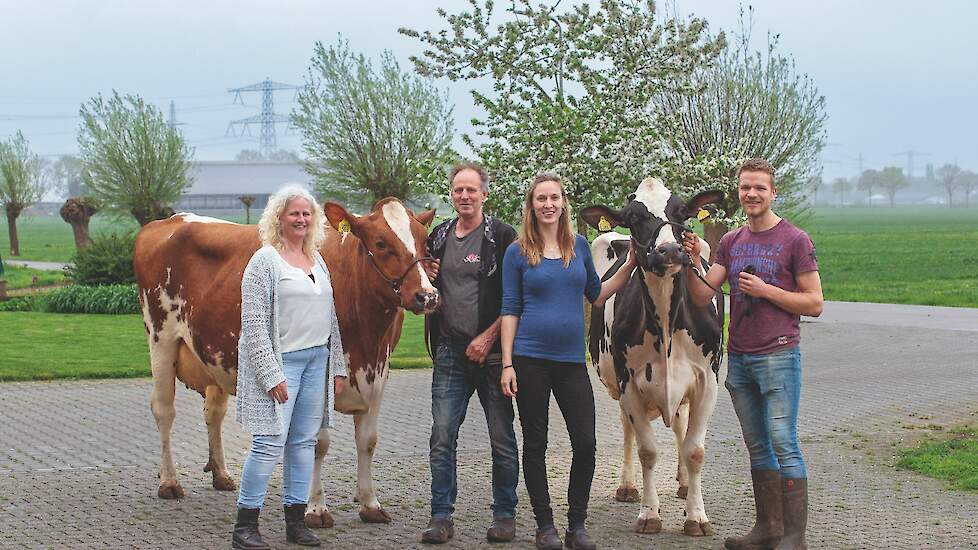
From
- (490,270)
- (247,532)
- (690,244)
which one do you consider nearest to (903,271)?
(690,244)

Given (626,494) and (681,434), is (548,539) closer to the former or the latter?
(626,494)

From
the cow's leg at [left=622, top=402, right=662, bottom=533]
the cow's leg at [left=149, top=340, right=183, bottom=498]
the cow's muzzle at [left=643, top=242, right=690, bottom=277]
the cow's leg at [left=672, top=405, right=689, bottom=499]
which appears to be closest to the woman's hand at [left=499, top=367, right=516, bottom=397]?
the cow's muzzle at [left=643, top=242, right=690, bottom=277]

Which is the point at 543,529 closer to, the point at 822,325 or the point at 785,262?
the point at 785,262

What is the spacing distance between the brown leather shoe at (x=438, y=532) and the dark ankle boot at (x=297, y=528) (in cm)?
66

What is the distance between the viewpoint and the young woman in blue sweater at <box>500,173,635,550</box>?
22.9ft

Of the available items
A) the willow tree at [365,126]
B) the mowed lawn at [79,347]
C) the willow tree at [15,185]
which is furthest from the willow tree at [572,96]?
the willow tree at [15,185]

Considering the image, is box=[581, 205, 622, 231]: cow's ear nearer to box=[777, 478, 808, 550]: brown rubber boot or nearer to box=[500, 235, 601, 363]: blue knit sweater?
box=[500, 235, 601, 363]: blue knit sweater

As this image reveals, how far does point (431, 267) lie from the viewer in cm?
745

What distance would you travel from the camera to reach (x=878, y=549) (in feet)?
23.2

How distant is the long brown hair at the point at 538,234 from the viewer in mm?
6984

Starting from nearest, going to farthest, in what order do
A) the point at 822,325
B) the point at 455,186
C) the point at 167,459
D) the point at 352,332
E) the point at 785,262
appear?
the point at 785,262 → the point at 455,186 → the point at 352,332 → the point at 167,459 → the point at 822,325

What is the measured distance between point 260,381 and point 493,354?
1412 mm

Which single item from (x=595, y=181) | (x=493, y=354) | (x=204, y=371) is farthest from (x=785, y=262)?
(x=595, y=181)

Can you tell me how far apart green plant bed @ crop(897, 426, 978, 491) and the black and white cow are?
2.38m
